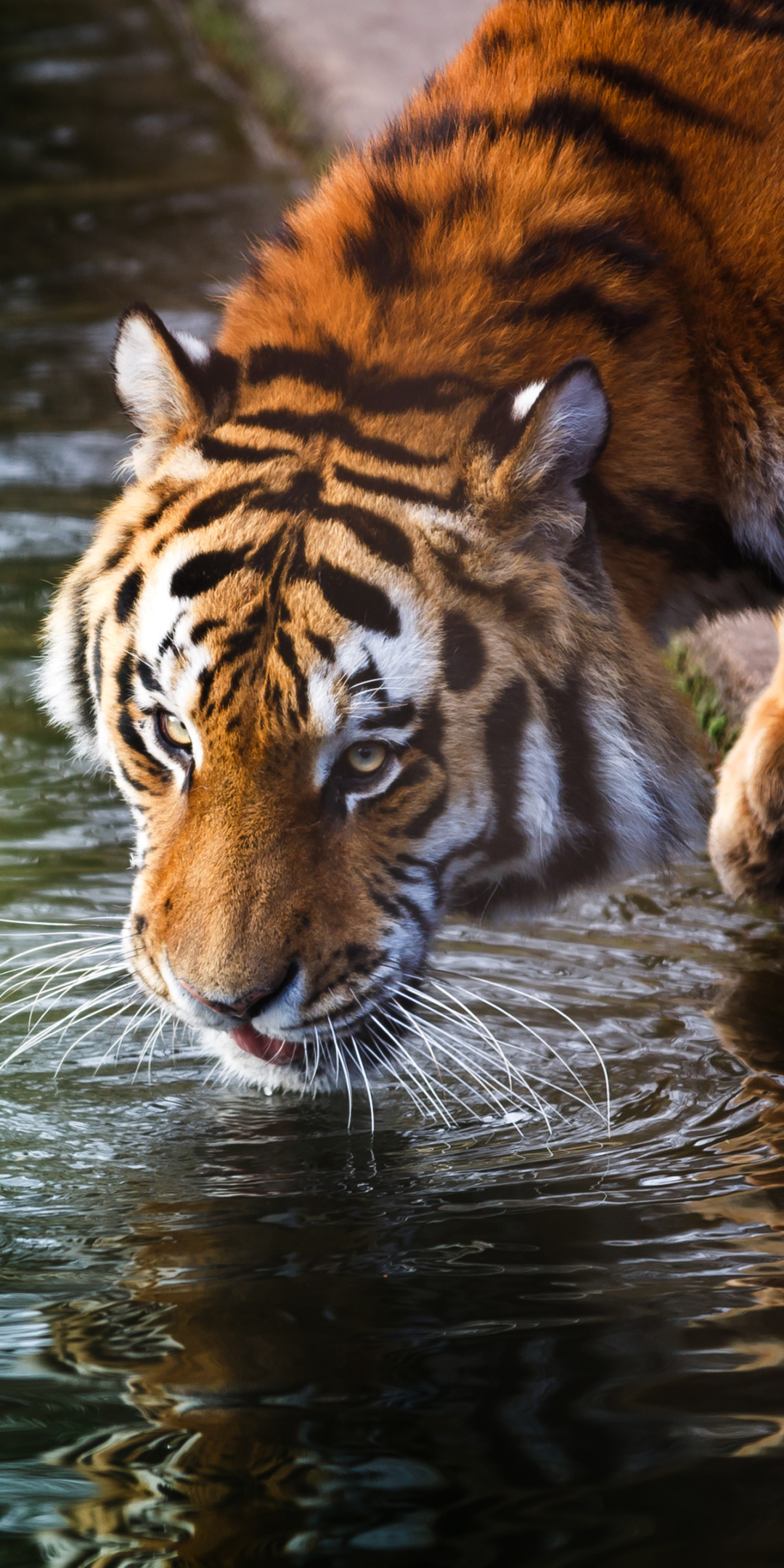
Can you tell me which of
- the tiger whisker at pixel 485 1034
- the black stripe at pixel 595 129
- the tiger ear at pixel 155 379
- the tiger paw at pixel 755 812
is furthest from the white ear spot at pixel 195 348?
the tiger paw at pixel 755 812

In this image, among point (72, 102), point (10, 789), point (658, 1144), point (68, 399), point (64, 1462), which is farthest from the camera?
point (72, 102)

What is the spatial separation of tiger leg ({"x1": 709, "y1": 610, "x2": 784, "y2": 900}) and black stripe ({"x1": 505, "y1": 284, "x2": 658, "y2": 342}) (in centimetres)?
75

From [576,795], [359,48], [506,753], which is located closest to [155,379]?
[506,753]

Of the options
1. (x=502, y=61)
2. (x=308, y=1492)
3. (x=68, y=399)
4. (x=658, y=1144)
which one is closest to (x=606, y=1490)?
(x=308, y=1492)

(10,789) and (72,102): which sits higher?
(72,102)

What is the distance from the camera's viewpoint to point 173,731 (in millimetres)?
2076

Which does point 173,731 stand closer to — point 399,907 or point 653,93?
point 399,907

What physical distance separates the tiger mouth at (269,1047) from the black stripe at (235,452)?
0.66 m

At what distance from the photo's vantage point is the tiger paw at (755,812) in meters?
2.88

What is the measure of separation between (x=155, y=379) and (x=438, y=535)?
39 cm

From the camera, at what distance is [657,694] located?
2.31m

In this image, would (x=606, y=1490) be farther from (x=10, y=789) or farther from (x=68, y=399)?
(x=68, y=399)

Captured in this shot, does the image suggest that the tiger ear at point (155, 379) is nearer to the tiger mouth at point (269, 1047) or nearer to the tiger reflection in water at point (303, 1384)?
the tiger mouth at point (269, 1047)

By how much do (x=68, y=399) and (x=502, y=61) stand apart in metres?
3.30
